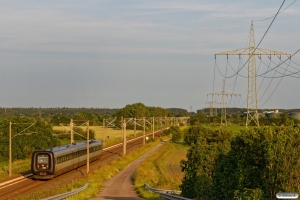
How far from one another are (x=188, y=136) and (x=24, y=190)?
65.9 metres

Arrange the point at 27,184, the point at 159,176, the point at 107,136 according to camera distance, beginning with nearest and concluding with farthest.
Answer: the point at 27,184 → the point at 159,176 → the point at 107,136

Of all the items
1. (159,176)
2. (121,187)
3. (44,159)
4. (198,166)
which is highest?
(198,166)

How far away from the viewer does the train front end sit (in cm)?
4659

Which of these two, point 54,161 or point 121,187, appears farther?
point 54,161

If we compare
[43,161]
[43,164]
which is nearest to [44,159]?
[43,161]

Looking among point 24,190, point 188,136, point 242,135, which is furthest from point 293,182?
point 188,136

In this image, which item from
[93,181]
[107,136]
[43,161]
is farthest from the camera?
[107,136]

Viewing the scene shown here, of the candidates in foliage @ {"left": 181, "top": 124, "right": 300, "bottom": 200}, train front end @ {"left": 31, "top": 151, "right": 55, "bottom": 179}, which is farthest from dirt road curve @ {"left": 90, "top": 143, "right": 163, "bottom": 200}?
foliage @ {"left": 181, "top": 124, "right": 300, "bottom": 200}

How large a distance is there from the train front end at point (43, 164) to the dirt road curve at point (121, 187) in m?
5.25

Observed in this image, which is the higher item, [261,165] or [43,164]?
[261,165]

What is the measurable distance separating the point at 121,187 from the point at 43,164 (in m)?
10.5

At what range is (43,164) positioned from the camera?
4659 centimetres

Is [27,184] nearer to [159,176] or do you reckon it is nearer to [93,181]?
[93,181]

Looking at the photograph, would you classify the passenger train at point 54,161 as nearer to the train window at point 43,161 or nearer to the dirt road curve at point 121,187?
the train window at point 43,161
